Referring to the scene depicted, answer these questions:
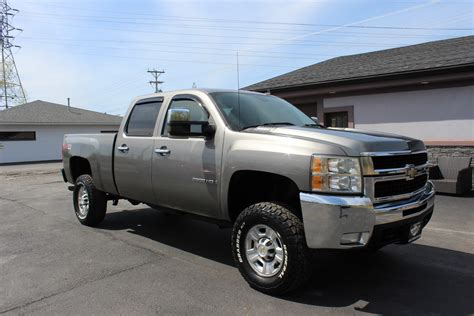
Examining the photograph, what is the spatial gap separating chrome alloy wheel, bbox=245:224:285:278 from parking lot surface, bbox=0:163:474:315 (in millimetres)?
255

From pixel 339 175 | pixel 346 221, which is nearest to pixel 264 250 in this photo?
pixel 346 221

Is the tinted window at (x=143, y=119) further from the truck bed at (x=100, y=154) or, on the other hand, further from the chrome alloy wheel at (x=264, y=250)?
the chrome alloy wheel at (x=264, y=250)

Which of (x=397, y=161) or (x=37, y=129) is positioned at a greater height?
(x=37, y=129)

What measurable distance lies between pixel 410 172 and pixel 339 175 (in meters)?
0.89

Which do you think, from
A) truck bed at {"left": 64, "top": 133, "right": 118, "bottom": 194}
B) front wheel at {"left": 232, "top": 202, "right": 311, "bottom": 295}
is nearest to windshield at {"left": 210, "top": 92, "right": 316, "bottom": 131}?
front wheel at {"left": 232, "top": 202, "right": 311, "bottom": 295}

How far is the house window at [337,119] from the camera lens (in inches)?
513

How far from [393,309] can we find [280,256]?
1085 mm

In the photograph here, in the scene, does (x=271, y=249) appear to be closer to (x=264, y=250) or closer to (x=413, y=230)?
(x=264, y=250)

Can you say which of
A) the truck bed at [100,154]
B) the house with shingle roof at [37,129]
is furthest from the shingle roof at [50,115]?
the truck bed at [100,154]

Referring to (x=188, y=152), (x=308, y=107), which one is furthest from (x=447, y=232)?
(x=308, y=107)

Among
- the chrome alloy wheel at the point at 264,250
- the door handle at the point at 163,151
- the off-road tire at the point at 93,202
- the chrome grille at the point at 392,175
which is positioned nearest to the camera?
the chrome grille at the point at 392,175

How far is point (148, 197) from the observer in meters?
5.55

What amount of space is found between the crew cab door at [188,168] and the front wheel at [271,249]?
56 cm

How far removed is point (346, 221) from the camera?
11.6ft
